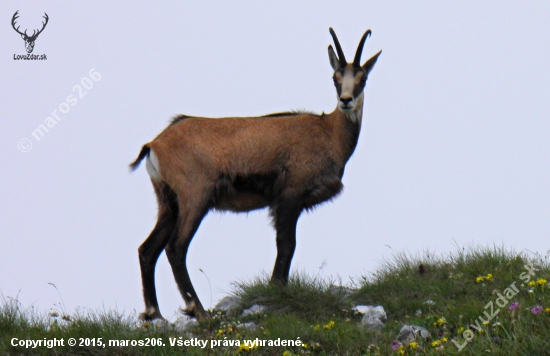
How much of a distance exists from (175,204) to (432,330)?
3.18 meters

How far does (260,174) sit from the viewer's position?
298 inches

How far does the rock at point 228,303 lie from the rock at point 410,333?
6.19 ft

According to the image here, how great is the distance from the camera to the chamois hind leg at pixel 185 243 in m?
7.02

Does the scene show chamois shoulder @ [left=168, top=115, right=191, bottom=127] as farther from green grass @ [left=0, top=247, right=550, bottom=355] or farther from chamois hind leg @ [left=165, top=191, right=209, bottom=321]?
green grass @ [left=0, top=247, right=550, bottom=355]

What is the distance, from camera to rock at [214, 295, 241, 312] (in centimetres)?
695

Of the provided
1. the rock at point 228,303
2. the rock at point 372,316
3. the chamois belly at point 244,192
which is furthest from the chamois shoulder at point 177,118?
the rock at point 372,316

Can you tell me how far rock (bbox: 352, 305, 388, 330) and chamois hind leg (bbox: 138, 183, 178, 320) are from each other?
2.14 m

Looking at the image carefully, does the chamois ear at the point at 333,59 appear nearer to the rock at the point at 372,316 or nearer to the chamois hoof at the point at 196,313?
the rock at the point at 372,316

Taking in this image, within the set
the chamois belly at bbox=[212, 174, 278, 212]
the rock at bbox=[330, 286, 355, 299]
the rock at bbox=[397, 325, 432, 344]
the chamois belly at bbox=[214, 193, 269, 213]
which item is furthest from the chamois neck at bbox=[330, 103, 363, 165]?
the rock at bbox=[397, 325, 432, 344]

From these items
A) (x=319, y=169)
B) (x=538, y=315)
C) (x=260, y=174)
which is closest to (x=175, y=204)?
(x=260, y=174)

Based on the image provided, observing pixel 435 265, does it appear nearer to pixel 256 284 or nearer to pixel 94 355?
pixel 256 284

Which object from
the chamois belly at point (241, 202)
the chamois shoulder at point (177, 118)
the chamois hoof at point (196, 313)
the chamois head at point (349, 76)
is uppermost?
the chamois head at point (349, 76)

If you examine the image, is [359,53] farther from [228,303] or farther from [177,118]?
[228,303]

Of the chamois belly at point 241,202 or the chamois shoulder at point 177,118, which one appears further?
the chamois shoulder at point 177,118
